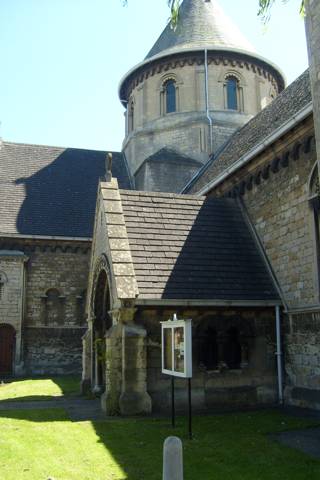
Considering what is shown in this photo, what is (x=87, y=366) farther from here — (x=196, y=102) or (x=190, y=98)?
(x=190, y=98)

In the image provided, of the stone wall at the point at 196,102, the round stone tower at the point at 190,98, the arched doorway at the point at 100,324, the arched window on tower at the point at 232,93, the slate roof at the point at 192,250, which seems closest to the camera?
the slate roof at the point at 192,250

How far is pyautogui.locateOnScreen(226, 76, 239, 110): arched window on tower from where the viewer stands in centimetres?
2680

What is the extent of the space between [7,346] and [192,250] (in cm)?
1326

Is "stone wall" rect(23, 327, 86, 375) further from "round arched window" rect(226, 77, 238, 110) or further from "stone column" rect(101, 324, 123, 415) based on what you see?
"round arched window" rect(226, 77, 238, 110)

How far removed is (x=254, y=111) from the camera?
88.3 ft

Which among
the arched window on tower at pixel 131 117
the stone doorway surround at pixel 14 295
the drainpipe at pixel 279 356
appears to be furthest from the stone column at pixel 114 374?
the arched window on tower at pixel 131 117

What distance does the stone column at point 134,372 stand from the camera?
439 inches

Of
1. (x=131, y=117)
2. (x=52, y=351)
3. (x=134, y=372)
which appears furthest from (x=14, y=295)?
(x=134, y=372)

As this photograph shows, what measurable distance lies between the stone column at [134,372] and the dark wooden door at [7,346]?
13362 millimetres

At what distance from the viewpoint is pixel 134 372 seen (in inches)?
447

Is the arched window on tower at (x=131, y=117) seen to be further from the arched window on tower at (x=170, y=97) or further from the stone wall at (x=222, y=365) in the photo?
the stone wall at (x=222, y=365)

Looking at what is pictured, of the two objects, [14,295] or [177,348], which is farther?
[14,295]

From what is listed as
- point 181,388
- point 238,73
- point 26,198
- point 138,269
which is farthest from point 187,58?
point 181,388

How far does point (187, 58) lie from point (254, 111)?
440cm
